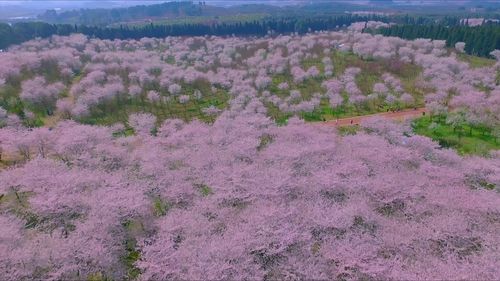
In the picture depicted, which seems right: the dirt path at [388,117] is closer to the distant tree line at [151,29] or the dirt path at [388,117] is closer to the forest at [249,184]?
the forest at [249,184]

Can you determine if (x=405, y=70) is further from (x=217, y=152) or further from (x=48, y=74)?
(x=48, y=74)

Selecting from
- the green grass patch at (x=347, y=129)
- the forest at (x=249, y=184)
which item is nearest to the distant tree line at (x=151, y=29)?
the forest at (x=249, y=184)

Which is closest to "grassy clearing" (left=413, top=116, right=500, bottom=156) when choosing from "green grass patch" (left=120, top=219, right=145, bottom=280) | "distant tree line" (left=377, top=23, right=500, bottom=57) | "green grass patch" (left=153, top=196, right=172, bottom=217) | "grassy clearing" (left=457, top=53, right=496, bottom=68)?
"green grass patch" (left=153, top=196, right=172, bottom=217)

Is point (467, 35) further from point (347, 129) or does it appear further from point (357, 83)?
point (347, 129)

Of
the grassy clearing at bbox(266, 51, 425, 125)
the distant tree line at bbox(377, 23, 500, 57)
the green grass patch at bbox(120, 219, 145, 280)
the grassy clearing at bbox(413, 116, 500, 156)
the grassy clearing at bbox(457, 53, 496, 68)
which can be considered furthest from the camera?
the distant tree line at bbox(377, 23, 500, 57)

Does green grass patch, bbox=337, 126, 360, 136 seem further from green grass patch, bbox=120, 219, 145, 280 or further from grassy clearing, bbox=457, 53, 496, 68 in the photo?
grassy clearing, bbox=457, 53, 496, 68

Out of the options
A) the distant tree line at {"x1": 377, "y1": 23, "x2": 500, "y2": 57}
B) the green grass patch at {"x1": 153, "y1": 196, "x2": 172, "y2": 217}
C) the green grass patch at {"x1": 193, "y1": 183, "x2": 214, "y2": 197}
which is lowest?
the green grass patch at {"x1": 153, "y1": 196, "x2": 172, "y2": 217}

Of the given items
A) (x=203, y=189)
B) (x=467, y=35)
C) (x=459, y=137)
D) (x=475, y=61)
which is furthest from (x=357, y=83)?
(x=203, y=189)

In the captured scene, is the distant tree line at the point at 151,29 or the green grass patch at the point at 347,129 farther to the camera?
the distant tree line at the point at 151,29
